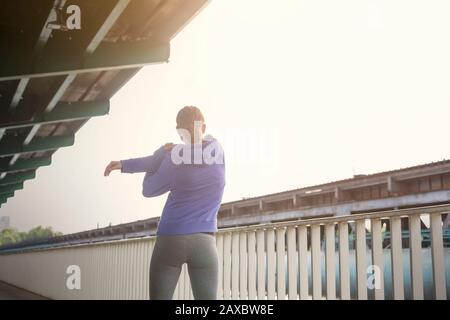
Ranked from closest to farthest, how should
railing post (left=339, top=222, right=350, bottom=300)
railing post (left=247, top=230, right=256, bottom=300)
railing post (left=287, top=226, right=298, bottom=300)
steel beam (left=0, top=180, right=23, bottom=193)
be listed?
railing post (left=339, top=222, right=350, bottom=300)
railing post (left=287, top=226, right=298, bottom=300)
railing post (left=247, top=230, right=256, bottom=300)
steel beam (left=0, top=180, right=23, bottom=193)

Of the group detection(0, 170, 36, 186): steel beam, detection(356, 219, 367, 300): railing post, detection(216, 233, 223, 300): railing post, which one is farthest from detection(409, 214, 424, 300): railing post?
detection(0, 170, 36, 186): steel beam

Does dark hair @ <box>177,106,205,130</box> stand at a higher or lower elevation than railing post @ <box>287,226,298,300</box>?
higher

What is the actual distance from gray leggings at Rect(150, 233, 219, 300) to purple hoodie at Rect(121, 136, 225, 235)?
11 cm

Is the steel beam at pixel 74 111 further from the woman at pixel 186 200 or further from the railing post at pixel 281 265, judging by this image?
the woman at pixel 186 200

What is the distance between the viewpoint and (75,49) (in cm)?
889

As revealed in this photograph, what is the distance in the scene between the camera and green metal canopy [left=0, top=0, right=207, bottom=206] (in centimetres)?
760

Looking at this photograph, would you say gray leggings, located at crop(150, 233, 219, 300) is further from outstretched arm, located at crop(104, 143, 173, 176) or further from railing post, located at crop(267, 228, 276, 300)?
railing post, located at crop(267, 228, 276, 300)

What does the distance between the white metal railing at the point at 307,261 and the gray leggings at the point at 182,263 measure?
1.46 metres

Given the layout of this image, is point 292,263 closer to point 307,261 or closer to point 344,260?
point 307,261

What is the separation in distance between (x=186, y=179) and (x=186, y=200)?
144 millimetres

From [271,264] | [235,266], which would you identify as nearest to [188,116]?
[271,264]

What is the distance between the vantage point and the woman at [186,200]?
11.1ft
